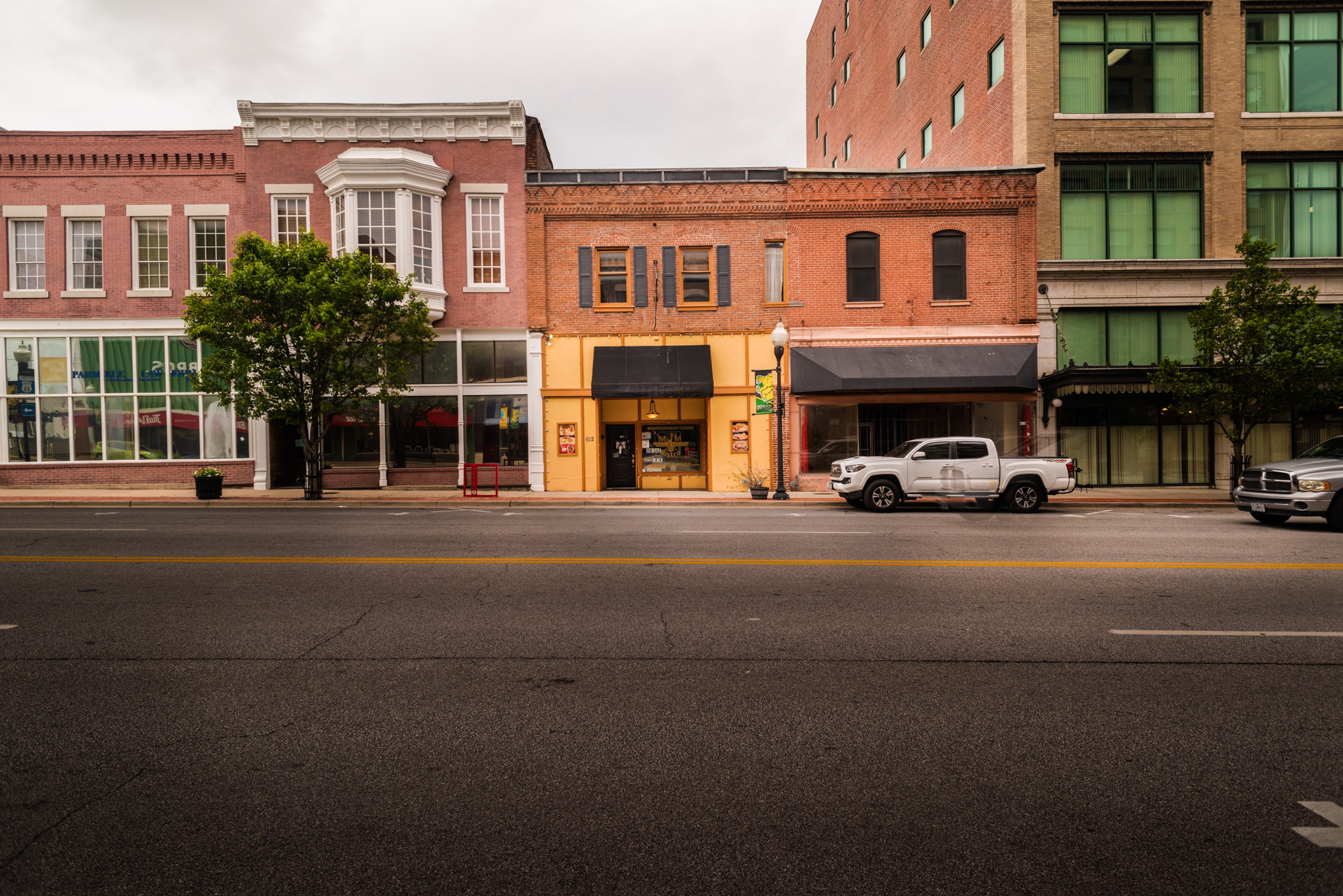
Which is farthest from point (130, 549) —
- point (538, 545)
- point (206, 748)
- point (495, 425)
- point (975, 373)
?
point (975, 373)

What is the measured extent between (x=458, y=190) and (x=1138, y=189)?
20.7 metres

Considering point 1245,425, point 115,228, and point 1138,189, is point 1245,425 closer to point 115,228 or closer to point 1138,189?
point 1138,189

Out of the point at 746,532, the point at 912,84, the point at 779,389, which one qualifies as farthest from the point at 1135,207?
the point at 746,532

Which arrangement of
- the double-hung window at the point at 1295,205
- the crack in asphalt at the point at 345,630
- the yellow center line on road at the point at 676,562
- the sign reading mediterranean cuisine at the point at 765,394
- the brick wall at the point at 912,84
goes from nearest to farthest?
the crack in asphalt at the point at 345,630, the yellow center line on road at the point at 676,562, the sign reading mediterranean cuisine at the point at 765,394, the double-hung window at the point at 1295,205, the brick wall at the point at 912,84

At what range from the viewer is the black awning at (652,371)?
2131cm

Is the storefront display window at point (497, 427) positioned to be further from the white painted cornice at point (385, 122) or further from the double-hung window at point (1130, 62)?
the double-hung window at point (1130, 62)

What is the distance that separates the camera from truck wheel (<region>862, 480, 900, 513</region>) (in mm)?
16594

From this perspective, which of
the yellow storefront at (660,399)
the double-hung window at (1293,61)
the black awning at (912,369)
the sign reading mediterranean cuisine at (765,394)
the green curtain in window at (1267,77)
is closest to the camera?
the sign reading mediterranean cuisine at (765,394)

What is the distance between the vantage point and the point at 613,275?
22.7 m

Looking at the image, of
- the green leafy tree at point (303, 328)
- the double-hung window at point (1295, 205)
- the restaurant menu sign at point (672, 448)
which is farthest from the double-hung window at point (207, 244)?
the double-hung window at point (1295, 205)

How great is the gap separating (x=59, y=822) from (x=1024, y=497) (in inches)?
682

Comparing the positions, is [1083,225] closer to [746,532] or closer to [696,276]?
[696,276]

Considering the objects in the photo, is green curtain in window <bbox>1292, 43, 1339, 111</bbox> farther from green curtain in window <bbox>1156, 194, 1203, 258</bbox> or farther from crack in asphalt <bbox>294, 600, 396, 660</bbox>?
crack in asphalt <bbox>294, 600, 396, 660</bbox>

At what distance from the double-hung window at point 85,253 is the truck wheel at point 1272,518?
31029 mm
